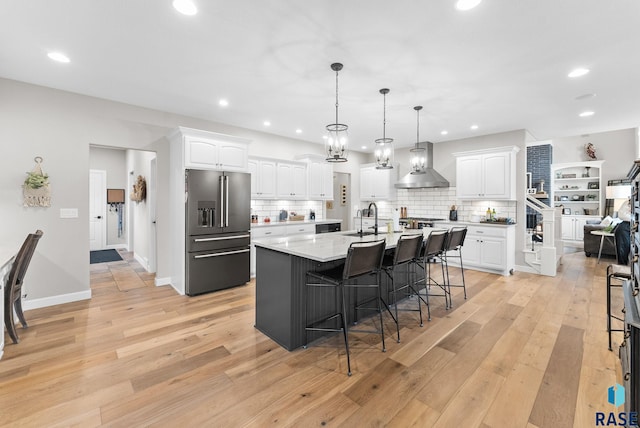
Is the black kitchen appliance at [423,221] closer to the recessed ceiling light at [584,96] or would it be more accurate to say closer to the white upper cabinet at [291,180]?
the white upper cabinet at [291,180]

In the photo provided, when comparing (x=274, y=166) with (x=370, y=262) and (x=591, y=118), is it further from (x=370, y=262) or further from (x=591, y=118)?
(x=591, y=118)

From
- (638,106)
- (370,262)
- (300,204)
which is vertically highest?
(638,106)

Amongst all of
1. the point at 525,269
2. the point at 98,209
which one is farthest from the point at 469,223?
the point at 98,209

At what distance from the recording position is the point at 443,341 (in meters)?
2.79

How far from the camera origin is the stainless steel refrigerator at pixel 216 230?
13.5ft

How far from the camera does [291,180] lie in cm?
590

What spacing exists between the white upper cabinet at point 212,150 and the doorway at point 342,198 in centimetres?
315

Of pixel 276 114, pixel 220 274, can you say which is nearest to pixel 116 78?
pixel 276 114

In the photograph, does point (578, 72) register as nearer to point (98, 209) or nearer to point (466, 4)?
point (466, 4)

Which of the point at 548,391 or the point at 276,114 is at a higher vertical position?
the point at 276,114

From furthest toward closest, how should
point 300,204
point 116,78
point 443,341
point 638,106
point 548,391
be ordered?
point 300,204, point 638,106, point 116,78, point 443,341, point 548,391

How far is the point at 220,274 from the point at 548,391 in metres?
3.85

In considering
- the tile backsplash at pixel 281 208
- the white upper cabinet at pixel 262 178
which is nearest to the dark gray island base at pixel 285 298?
the white upper cabinet at pixel 262 178

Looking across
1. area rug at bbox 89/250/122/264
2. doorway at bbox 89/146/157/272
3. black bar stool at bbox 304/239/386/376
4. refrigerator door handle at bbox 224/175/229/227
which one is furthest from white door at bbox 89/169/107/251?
black bar stool at bbox 304/239/386/376
